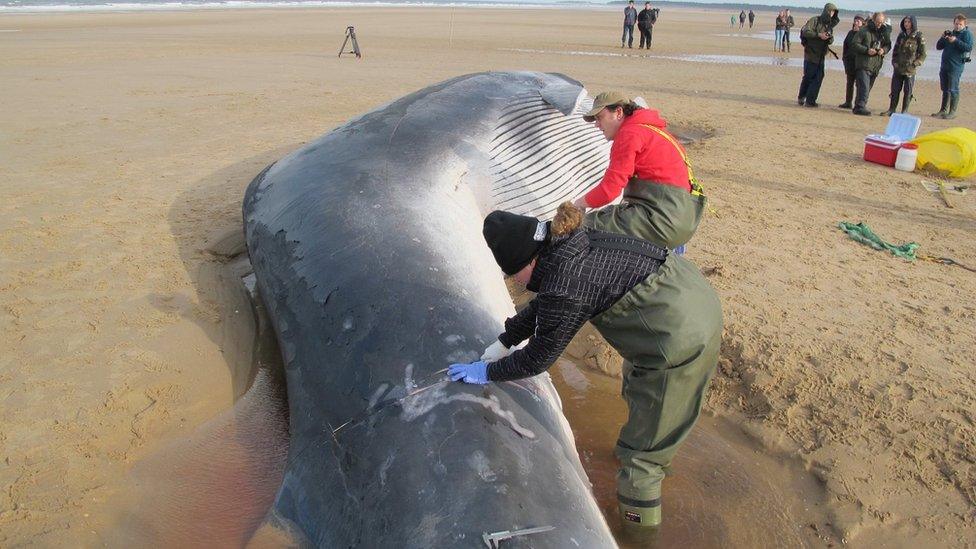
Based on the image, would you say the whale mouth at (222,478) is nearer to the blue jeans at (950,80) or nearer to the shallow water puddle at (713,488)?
the shallow water puddle at (713,488)

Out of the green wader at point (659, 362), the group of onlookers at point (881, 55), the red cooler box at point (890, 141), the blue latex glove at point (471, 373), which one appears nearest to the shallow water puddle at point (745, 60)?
the group of onlookers at point (881, 55)

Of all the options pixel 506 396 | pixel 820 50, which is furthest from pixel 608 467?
pixel 820 50

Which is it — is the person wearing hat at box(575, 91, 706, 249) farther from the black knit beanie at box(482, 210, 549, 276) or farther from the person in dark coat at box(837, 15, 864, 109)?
the person in dark coat at box(837, 15, 864, 109)

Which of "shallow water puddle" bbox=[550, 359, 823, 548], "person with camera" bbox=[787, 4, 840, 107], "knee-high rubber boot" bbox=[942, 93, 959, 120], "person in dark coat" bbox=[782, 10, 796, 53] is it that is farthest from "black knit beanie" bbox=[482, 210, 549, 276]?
"person in dark coat" bbox=[782, 10, 796, 53]

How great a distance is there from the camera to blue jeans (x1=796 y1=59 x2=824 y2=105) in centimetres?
1463

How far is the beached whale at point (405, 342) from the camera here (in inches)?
106

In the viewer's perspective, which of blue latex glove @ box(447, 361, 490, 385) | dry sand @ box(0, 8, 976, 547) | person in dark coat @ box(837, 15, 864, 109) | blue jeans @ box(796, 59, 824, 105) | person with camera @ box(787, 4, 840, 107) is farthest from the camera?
blue jeans @ box(796, 59, 824, 105)

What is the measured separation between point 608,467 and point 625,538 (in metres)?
0.54

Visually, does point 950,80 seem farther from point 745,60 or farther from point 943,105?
point 745,60

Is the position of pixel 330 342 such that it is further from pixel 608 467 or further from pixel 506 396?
pixel 608 467

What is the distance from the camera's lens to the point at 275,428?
398cm

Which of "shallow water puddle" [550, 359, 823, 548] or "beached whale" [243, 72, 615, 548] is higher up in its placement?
"beached whale" [243, 72, 615, 548]

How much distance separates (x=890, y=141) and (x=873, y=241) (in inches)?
142

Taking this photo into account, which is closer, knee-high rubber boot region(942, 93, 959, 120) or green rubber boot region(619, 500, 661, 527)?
green rubber boot region(619, 500, 661, 527)
